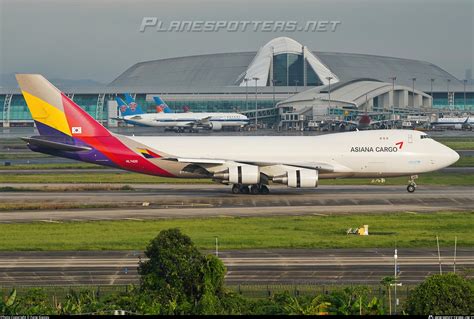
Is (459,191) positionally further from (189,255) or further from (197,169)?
(189,255)

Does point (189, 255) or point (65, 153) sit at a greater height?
point (65, 153)

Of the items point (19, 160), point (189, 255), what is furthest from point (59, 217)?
point (19, 160)

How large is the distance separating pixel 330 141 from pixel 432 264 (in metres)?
32.6

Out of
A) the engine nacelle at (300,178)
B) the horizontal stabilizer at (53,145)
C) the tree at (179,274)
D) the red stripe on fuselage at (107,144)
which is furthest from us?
the red stripe on fuselage at (107,144)

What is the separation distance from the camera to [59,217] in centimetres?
6097

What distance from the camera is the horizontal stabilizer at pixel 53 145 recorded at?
7344 cm

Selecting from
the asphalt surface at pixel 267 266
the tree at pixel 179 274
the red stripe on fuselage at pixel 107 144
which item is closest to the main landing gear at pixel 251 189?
the red stripe on fuselage at pixel 107 144

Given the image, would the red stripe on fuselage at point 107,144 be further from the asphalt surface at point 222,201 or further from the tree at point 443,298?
the tree at point 443,298

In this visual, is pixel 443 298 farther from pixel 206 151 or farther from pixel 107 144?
pixel 107 144

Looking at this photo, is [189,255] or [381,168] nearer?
[189,255]

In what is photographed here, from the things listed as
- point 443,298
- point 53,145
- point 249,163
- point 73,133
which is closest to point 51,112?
point 73,133

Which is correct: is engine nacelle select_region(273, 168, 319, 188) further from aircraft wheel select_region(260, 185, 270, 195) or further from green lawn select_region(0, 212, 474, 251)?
green lawn select_region(0, 212, 474, 251)

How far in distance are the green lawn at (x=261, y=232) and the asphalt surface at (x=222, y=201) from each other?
119 inches

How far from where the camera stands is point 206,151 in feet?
246
